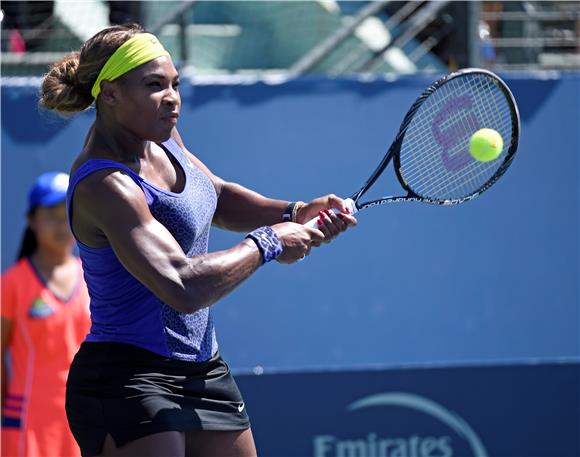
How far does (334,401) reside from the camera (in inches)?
187

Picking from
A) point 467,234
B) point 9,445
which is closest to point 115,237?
point 9,445

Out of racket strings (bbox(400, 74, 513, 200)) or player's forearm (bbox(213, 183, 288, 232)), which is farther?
racket strings (bbox(400, 74, 513, 200))

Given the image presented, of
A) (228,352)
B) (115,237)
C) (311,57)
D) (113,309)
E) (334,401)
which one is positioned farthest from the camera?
(311,57)

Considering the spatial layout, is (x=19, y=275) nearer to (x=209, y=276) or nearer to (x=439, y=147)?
(x=439, y=147)

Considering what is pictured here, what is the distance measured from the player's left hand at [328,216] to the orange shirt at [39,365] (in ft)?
4.05

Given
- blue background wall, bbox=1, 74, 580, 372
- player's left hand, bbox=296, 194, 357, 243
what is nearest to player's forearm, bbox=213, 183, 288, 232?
player's left hand, bbox=296, 194, 357, 243

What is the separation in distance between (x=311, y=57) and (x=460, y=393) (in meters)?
2.31

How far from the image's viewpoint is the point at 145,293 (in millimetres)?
2543

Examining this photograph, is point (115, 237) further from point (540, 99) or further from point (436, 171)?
point (540, 99)

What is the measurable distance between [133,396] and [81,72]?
0.79 meters

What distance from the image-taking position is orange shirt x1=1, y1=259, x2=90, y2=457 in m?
3.76

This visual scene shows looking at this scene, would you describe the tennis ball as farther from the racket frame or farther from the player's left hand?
the player's left hand

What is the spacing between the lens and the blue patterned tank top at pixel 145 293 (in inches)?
98.8

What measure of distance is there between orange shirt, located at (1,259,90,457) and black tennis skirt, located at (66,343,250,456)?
3.85 feet
